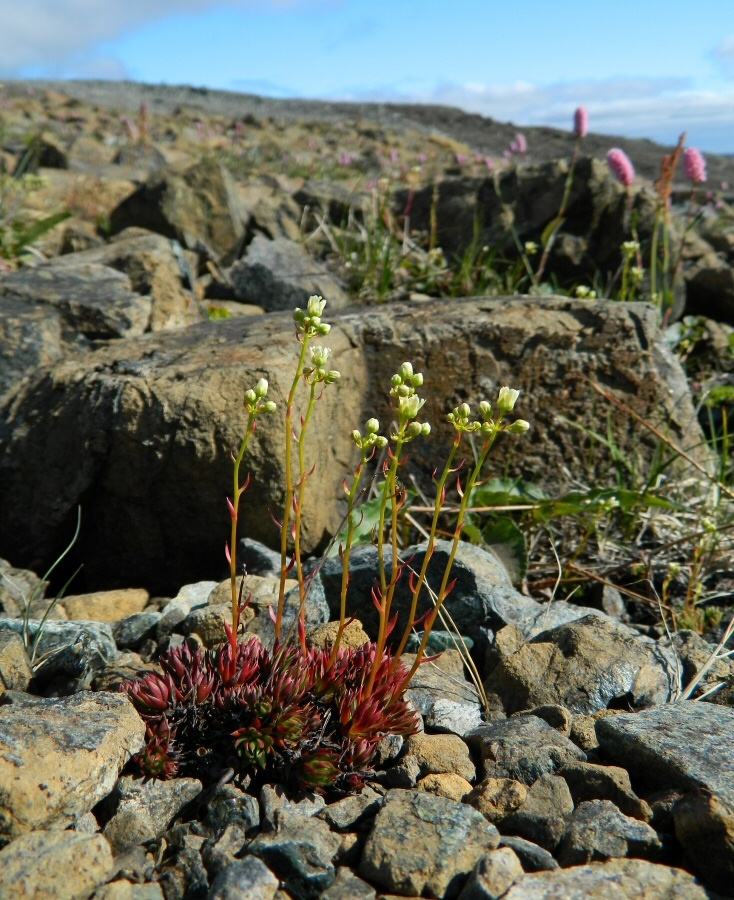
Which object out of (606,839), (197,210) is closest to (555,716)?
(606,839)

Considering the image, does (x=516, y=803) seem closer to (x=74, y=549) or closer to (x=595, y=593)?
(x=595, y=593)

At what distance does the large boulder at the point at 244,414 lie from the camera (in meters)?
3.87

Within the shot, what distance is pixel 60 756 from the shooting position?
7.25 ft

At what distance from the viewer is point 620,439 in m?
4.67

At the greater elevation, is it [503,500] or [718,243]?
[718,243]

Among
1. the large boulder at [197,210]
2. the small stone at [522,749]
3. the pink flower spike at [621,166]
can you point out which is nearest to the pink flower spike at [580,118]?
the pink flower spike at [621,166]

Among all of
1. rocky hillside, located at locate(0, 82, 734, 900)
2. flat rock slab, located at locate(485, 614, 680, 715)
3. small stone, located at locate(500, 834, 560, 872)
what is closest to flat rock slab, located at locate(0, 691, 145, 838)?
rocky hillside, located at locate(0, 82, 734, 900)

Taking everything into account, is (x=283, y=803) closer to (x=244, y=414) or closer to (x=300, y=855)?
(x=300, y=855)

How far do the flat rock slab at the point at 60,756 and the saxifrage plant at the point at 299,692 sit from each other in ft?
0.30

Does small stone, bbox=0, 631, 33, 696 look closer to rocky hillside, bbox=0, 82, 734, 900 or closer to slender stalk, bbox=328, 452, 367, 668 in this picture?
rocky hillside, bbox=0, 82, 734, 900

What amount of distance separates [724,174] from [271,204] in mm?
22572

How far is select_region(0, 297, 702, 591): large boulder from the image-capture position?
12.7ft

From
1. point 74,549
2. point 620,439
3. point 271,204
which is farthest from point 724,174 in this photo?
point 74,549

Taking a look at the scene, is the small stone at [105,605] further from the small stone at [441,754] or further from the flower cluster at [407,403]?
the flower cluster at [407,403]
